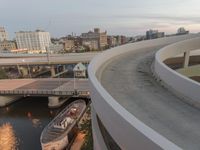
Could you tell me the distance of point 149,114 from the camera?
11.5 metres

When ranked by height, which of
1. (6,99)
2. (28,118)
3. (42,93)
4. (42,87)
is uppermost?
(42,87)

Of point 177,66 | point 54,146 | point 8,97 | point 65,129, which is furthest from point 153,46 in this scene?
point 8,97

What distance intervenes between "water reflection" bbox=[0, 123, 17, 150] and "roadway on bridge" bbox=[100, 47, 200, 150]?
19.3 m

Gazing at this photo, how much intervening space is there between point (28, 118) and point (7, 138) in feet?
25.8

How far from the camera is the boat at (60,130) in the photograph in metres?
27.5

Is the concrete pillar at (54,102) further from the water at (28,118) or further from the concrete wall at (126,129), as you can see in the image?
the concrete wall at (126,129)

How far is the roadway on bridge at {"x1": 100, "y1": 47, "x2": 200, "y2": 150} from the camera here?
31.5 feet

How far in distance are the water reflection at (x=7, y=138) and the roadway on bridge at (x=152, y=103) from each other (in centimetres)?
1932

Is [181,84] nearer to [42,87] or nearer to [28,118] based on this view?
[28,118]

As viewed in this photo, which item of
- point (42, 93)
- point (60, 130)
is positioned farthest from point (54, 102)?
point (60, 130)

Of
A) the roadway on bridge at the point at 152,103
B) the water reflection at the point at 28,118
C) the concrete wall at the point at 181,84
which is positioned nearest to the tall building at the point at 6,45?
the water reflection at the point at 28,118

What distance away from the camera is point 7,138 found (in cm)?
A: 3394

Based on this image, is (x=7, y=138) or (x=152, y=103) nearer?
(x=152, y=103)

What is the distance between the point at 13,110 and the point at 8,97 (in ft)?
14.7
